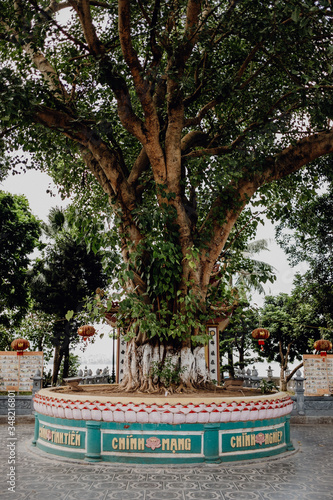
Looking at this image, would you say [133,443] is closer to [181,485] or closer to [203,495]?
[181,485]

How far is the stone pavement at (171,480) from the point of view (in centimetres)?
470

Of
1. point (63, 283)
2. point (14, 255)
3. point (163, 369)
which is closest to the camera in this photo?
point (163, 369)

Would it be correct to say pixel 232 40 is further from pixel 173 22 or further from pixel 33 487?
pixel 33 487

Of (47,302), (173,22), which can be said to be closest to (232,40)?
(173,22)

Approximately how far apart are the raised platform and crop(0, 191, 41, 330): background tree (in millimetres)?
13033

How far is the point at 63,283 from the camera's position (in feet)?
63.4

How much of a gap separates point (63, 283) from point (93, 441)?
13570 mm

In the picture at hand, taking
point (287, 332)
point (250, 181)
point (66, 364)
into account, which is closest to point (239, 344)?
point (287, 332)

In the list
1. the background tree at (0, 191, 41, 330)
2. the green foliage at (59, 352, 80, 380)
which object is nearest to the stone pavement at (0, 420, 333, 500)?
the background tree at (0, 191, 41, 330)

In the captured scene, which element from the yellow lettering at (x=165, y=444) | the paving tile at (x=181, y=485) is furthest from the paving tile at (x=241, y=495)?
the yellow lettering at (x=165, y=444)

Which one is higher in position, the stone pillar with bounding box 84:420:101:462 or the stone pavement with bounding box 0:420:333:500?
the stone pillar with bounding box 84:420:101:462

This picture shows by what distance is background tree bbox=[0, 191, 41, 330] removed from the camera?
18609 mm

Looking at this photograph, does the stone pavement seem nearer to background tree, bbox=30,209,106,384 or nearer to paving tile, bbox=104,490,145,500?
paving tile, bbox=104,490,145,500

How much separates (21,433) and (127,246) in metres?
5.00
